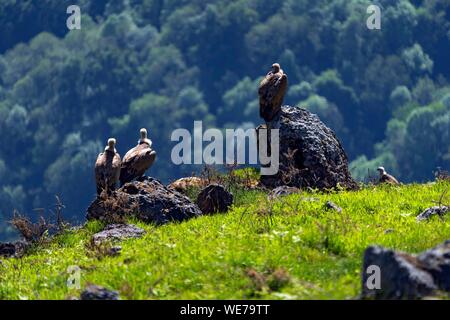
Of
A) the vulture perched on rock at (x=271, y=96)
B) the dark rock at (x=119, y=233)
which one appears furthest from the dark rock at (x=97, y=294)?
the vulture perched on rock at (x=271, y=96)

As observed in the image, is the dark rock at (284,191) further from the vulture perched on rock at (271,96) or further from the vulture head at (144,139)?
the vulture head at (144,139)

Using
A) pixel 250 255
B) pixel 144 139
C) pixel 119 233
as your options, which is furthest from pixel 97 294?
pixel 144 139

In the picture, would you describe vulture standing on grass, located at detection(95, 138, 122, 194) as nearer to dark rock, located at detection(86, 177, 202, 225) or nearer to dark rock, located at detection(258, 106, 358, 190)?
dark rock, located at detection(86, 177, 202, 225)

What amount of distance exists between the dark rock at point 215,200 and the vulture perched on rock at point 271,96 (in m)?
4.11

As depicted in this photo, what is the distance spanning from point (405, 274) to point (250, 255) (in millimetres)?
3418

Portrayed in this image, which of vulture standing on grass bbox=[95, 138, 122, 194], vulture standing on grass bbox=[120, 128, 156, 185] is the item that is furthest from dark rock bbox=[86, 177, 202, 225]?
vulture standing on grass bbox=[120, 128, 156, 185]

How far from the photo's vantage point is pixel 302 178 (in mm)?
→ 28078

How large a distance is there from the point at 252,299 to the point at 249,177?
13.2m

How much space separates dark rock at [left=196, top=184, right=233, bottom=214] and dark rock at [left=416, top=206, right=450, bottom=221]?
4.60m

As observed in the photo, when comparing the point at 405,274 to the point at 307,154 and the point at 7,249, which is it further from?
the point at 307,154

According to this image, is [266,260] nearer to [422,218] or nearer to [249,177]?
[422,218]
